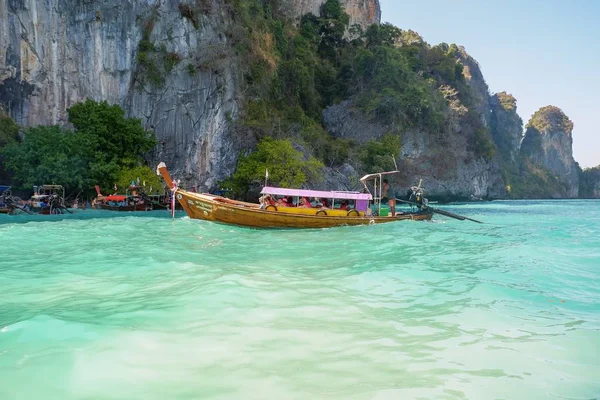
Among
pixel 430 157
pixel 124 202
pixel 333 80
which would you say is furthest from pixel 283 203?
pixel 430 157

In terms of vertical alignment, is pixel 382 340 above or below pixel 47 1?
below

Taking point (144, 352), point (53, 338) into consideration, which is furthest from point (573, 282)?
point (53, 338)

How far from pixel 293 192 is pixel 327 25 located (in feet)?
134

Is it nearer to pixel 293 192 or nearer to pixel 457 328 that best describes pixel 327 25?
pixel 293 192

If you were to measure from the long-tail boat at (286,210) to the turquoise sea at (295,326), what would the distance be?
5887 millimetres

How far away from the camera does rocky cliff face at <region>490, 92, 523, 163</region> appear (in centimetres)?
8669

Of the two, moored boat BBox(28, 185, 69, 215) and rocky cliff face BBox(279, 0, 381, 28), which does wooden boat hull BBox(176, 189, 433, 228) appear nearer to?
moored boat BBox(28, 185, 69, 215)

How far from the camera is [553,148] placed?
316ft

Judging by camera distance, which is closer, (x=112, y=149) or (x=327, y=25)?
(x=112, y=149)

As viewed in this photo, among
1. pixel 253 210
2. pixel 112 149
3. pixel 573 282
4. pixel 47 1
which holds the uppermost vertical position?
pixel 47 1

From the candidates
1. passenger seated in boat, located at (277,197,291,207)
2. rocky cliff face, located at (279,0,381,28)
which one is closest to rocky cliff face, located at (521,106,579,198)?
rocky cliff face, located at (279,0,381,28)

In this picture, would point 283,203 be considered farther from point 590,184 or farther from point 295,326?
point 590,184

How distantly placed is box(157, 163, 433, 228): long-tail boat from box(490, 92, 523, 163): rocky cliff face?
3053 inches

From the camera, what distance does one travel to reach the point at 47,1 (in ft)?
102
